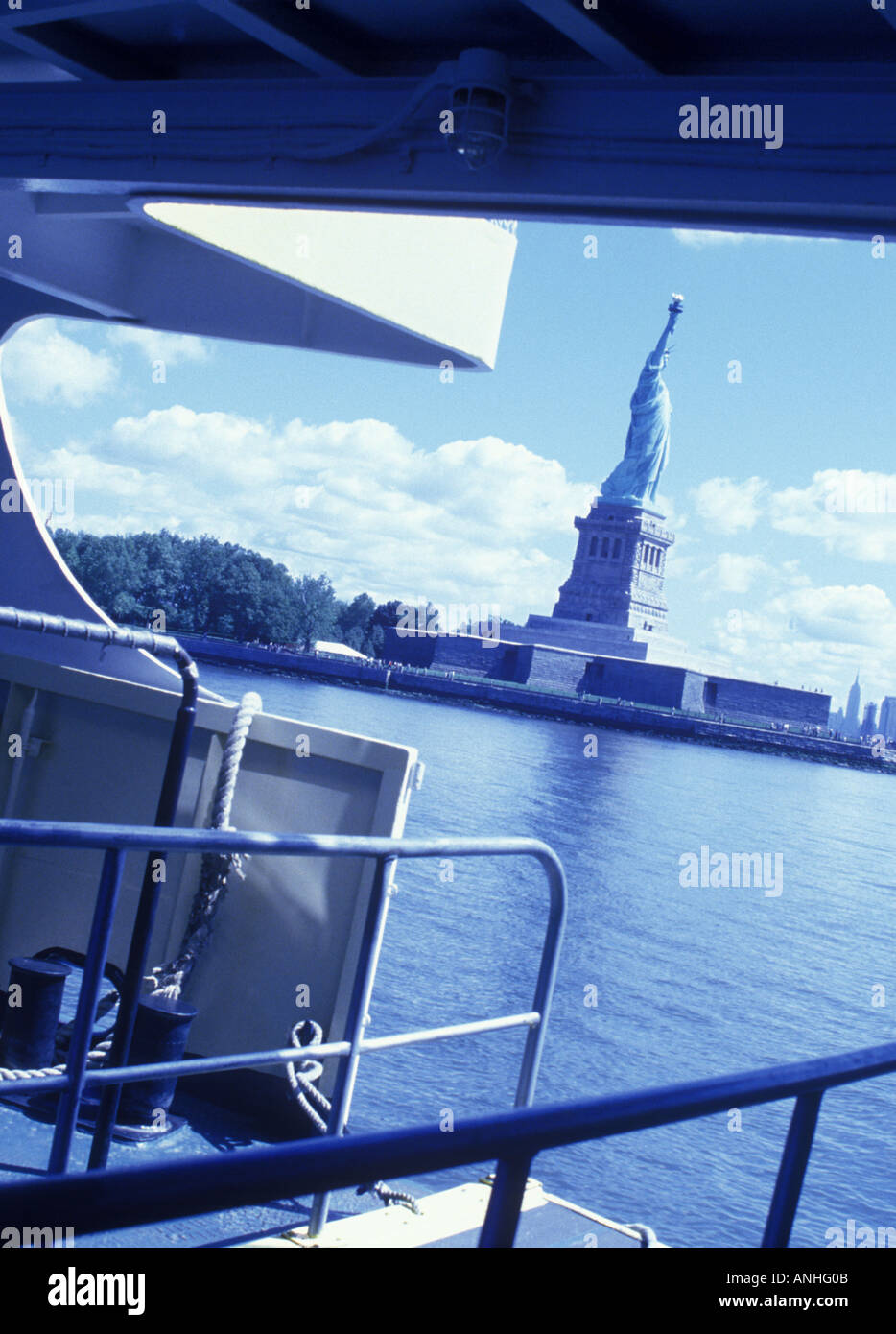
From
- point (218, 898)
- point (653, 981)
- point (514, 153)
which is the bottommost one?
point (653, 981)

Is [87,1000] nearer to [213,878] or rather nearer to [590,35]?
[213,878]

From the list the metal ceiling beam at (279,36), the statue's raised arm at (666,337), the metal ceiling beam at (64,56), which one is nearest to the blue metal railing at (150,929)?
the metal ceiling beam at (279,36)

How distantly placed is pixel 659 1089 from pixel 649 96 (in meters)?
2.09

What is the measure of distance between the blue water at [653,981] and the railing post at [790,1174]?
20.0 ft

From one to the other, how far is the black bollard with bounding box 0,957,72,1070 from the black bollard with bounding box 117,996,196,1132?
309mm

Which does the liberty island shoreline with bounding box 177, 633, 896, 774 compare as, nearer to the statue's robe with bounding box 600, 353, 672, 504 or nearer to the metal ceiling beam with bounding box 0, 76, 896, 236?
the statue's robe with bounding box 600, 353, 672, 504

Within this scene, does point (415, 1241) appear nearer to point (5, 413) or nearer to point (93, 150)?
point (93, 150)

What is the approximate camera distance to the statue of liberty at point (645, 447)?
7800 cm

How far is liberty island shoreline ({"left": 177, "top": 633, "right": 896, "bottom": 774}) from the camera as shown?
6494cm

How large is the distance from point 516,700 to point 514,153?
208 ft

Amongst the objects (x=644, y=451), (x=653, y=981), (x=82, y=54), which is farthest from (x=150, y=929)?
(x=644, y=451)

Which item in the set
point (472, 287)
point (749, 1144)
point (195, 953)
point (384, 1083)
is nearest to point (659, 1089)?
point (195, 953)

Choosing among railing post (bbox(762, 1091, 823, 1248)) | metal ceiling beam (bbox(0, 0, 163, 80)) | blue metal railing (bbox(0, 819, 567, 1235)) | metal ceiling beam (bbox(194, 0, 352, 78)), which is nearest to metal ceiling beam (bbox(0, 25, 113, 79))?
metal ceiling beam (bbox(0, 0, 163, 80))

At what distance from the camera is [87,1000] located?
2207 millimetres
